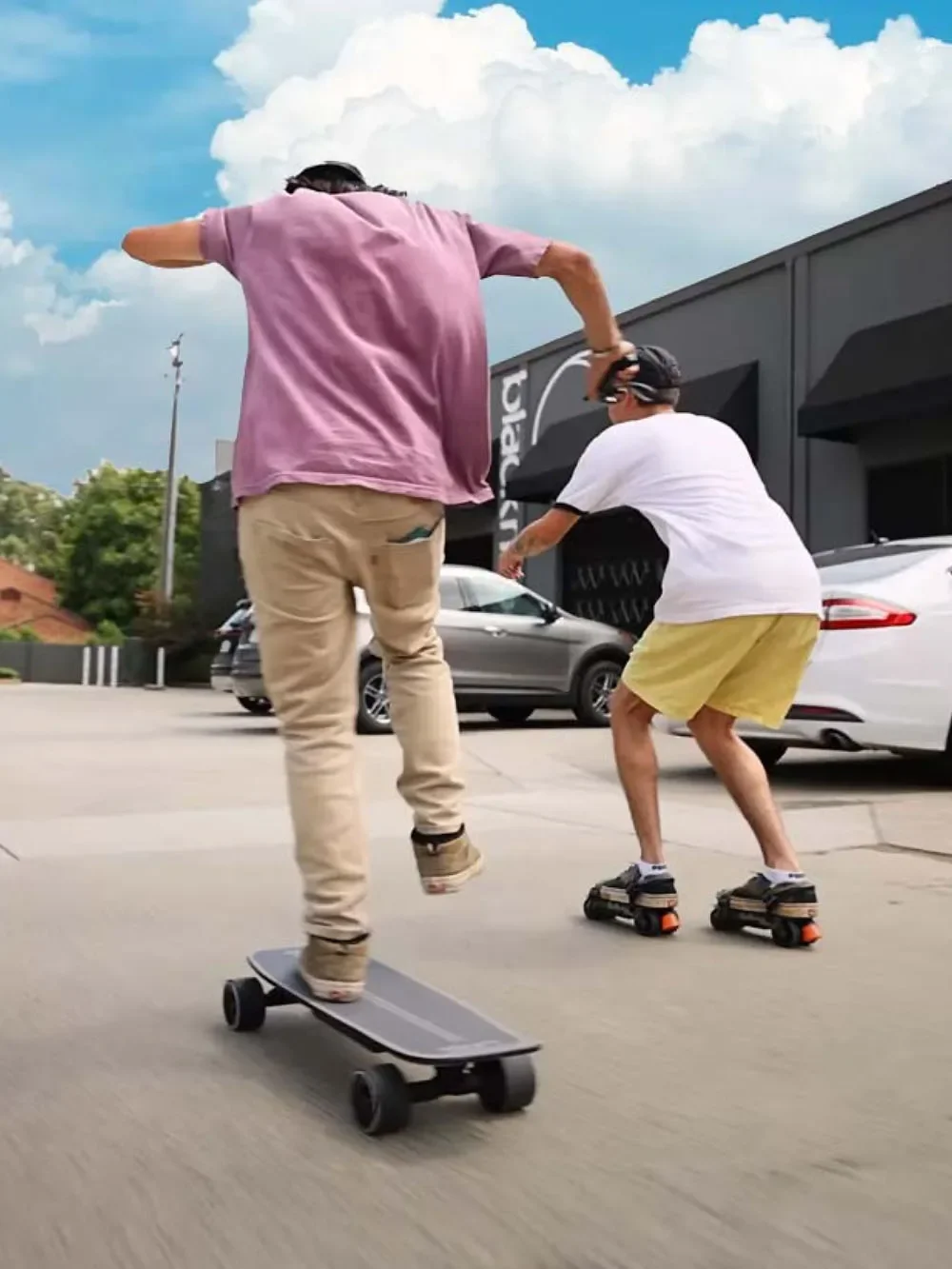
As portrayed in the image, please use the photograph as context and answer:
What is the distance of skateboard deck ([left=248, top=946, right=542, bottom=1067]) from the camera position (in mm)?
2482

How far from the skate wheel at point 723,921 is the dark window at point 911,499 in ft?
41.0

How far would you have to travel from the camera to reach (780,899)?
13.2 feet

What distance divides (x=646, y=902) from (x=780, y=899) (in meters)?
0.39

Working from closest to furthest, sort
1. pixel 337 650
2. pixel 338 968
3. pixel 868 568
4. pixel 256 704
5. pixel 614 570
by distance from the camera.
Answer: pixel 338 968 < pixel 337 650 < pixel 868 568 < pixel 256 704 < pixel 614 570

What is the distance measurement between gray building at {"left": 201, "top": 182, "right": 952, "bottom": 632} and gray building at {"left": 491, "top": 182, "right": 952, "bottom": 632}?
0.07ft

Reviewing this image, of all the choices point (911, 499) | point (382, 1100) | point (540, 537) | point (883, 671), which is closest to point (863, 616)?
point (883, 671)

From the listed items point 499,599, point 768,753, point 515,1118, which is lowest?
point 515,1118

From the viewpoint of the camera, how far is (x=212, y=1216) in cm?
212

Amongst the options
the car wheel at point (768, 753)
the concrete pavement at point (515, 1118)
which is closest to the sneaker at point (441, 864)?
the concrete pavement at point (515, 1118)

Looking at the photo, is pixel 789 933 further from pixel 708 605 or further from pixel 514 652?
pixel 514 652

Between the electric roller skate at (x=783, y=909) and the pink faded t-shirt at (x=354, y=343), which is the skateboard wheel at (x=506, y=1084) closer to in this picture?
the pink faded t-shirt at (x=354, y=343)

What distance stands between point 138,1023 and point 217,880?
6.38 ft

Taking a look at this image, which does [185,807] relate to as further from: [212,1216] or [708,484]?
[212,1216]

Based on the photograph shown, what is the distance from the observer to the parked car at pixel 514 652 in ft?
47.8
